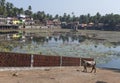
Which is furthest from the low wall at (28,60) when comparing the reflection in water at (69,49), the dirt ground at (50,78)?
the reflection in water at (69,49)

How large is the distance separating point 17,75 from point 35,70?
4221mm

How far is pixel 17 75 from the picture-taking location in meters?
25.8

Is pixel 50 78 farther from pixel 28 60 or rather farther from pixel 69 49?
pixel 69 49

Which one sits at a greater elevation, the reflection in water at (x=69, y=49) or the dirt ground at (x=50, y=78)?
the dirt ground at (x=50, y=78)

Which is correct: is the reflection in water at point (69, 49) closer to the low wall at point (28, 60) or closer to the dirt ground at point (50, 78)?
the low wall at point (28, 60)

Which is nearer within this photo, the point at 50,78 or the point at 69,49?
the point at 50,78

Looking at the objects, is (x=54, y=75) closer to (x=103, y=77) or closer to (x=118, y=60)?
(x=103, y=77)

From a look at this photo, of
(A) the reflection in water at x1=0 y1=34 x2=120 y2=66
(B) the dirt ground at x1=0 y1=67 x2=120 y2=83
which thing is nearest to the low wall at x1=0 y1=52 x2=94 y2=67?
(B) the dirt ground at x1=0 y1=67 x2=120 y2=83

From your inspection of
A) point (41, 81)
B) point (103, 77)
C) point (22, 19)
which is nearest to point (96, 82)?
point (103, 77)

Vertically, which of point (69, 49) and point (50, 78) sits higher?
point (50, 78)

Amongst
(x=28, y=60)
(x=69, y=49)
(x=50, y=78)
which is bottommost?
(x=69, y=49)

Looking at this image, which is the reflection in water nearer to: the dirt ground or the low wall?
the low wall

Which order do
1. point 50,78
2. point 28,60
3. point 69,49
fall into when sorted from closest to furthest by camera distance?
1. point 50,78
2. point 28,60
3. point 69,49

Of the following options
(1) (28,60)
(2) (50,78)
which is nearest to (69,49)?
(1) (28,60)
